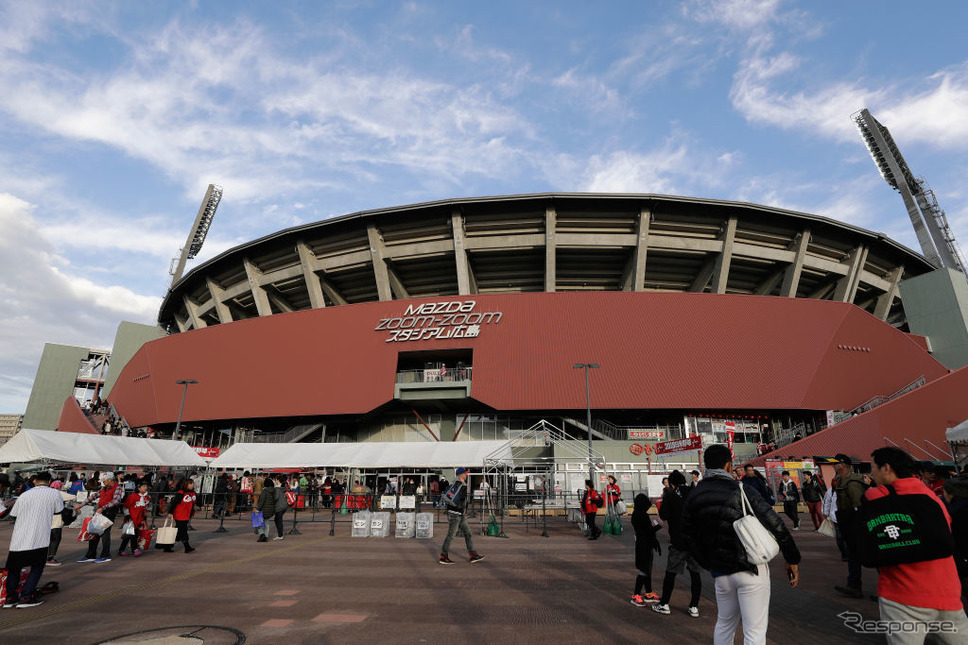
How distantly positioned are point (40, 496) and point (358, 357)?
2734cm

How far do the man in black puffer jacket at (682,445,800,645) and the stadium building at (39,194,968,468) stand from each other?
2621 cm

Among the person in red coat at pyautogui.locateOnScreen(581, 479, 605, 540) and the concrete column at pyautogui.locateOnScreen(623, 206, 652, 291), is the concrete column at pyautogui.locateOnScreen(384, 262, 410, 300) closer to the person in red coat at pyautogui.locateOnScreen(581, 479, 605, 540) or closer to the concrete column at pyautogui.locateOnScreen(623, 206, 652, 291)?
the concrete column at pyautogui.locateOnScreen(623, 206, 652, 291)

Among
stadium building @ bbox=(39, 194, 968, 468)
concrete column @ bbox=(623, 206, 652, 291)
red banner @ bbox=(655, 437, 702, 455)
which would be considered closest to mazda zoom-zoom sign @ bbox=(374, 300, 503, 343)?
stadium building @ bbox=(39, 194, 968, 468)

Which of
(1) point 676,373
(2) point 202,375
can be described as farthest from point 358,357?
(1) point 676,373

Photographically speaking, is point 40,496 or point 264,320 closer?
point 40,496

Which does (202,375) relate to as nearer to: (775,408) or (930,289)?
(775,408)

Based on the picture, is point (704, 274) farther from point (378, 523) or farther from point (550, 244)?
point (378, 523)

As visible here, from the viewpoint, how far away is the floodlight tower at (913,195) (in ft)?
175

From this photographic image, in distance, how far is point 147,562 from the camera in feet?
34.3

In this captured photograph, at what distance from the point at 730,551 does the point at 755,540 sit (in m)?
0.23

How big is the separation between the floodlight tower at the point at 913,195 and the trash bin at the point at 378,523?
6023cm

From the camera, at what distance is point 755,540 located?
337 centimetres

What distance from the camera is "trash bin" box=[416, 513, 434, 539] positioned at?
15.0 m

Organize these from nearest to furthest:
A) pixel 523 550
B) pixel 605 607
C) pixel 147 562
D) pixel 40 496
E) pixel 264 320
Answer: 1. pixel 605 607
2. pixel 40 496
3. pixel 147 562
4. pixel 523 550
5. pixel 264 320
